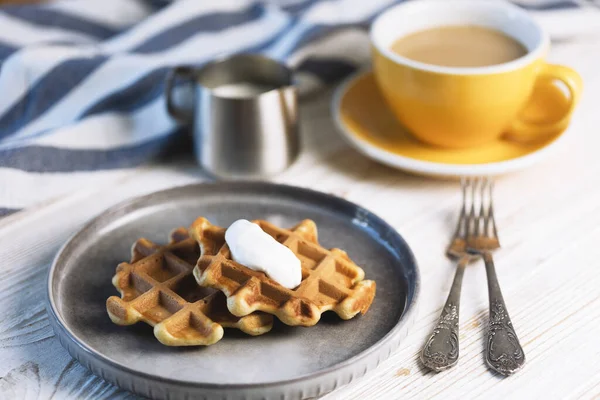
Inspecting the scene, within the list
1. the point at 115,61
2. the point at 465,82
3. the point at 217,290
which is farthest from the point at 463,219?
the point at 115,61

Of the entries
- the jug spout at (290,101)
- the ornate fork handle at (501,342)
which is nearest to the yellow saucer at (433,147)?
the jug spout at (290,101)

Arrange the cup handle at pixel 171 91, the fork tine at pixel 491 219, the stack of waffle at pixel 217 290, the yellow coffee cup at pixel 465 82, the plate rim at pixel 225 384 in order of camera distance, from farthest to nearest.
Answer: the cup handle at pixel 171 91 → the yellow coffee cup at pixel 465 82 → the fork tine at pixel 491 219 → the stack of waffle at pixel 217 290 → the plate rim at pixel 225 384

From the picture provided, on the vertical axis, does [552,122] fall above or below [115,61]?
below

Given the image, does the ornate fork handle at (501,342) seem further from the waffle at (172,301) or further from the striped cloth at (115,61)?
the striped cloth at (115,61)

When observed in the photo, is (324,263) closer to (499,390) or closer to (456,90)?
(499,390)

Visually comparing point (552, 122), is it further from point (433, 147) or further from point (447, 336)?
point (447, 336)

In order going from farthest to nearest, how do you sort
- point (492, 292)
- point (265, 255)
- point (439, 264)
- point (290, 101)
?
1. point (290, 101)
2. point (439, 264)
3. point (492, 292)
4. point (265, 255)
